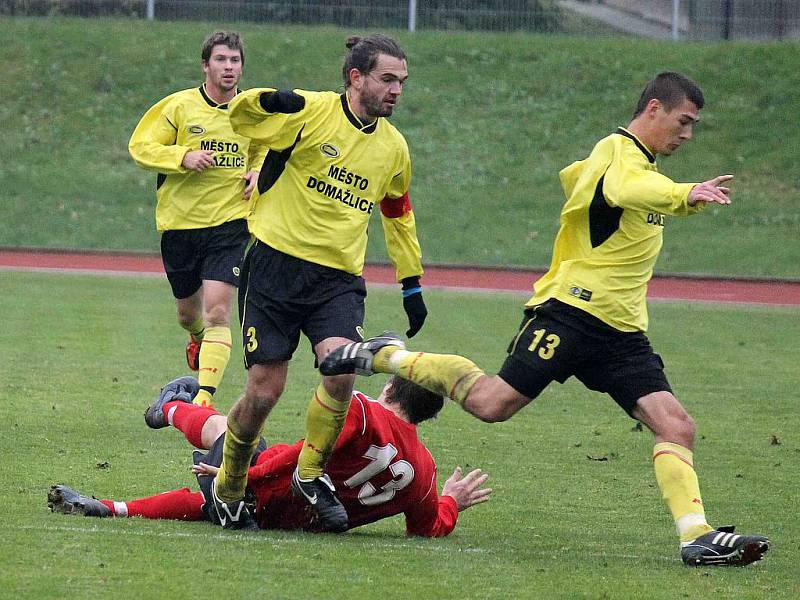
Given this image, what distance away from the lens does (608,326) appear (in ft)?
20.2

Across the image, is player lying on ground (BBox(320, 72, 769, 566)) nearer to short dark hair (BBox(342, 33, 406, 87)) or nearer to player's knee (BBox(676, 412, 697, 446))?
player's knee (BBox(676, 412, 697, 446))

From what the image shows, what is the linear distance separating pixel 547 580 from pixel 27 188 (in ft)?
76.0

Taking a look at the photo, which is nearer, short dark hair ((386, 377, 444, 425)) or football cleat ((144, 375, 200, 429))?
short dark hair ((386, 377, 444, 425))

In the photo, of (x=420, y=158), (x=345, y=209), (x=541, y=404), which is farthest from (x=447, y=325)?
(x=420, y=158)

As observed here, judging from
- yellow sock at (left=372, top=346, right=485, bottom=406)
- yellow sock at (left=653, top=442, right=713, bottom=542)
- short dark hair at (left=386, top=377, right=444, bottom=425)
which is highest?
yellow sock at (left=372, top=346, right=485, bottom=406)

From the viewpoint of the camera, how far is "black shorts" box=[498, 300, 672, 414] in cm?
614

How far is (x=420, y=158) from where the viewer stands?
28547 millimetres

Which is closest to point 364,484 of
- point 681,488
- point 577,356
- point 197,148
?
point 577,356

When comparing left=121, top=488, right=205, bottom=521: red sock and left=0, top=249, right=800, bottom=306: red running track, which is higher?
left=121, top=488, right=205, bottom=521: red sock

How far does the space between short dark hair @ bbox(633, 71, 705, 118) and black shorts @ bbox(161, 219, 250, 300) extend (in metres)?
4.04

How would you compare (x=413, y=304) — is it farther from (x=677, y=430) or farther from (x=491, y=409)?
(x=677, y=430)

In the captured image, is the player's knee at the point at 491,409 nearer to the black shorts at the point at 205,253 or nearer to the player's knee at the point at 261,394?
the player's knee at the point at 261,394

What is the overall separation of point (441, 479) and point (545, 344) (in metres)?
1.91

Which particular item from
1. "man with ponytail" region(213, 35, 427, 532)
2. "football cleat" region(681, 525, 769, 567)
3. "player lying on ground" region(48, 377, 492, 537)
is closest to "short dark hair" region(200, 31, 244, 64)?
"man with ponytail" region(213, 35, 427, 532)
